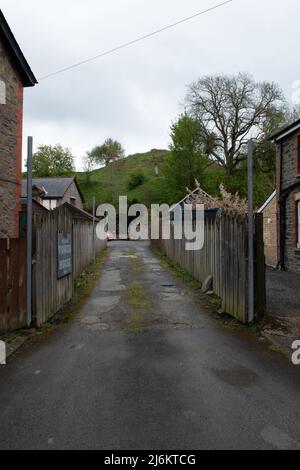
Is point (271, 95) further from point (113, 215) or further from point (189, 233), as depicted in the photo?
point (189, 233)

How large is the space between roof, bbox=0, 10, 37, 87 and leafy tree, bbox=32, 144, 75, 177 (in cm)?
6123

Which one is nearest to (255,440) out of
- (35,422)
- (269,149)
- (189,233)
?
(35,422)

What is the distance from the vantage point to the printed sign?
8050 mm

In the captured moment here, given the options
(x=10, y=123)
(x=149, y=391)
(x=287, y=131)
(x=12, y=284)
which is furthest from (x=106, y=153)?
(x=149, y=391)

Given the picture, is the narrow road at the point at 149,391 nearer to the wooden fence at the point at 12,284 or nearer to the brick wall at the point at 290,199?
the wooden fence at the point at 12,284

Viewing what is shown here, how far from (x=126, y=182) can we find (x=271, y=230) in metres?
58.1

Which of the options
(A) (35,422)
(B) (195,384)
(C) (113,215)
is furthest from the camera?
(C) (113,215)

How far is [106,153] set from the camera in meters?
89.7

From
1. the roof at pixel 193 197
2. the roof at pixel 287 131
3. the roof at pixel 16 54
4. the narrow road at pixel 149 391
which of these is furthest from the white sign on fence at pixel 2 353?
the roof at pixel 193 197

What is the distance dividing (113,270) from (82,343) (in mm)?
10410

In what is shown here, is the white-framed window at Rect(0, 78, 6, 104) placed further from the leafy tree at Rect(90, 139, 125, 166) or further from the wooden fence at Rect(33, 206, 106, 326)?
the leafy tree at Rect(90, 139, 125, 166)

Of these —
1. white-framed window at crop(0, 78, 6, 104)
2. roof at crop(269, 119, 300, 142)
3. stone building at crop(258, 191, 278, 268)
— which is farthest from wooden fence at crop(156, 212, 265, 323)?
stone building at crop(258, 191, 278, 268)

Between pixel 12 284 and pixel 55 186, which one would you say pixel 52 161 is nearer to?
pixel 55 186

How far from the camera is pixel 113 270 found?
16281 millimetres
